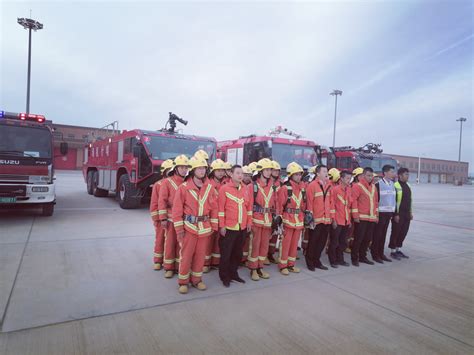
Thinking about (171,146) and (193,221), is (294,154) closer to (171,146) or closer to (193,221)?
(171,146)

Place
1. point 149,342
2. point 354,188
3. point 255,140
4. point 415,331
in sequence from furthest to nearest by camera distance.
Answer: point 255,140 → point 354,188 → point 415,331 → point 149,342

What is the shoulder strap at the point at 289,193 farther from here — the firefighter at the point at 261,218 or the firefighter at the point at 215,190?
the firefighter at the point at 215,190

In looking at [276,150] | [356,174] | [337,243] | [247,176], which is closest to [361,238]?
[337,243]

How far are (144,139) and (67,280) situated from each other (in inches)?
225

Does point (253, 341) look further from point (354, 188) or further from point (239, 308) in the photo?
point (354, 188)

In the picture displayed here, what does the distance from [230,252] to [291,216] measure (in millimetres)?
1108

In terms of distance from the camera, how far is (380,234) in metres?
5.50

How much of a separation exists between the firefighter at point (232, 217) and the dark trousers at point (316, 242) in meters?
1.34

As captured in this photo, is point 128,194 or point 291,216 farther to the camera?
point 128,194

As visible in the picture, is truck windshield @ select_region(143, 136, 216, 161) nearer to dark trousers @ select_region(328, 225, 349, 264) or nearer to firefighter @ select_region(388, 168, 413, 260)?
dark trousers @ select_region(328, 225, 349, 264)

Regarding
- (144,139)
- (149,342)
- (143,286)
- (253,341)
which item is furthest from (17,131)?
(253,341)

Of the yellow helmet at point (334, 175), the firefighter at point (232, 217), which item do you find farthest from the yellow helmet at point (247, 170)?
the yellow helmet at point (334, 175)

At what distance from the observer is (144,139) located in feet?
29.4

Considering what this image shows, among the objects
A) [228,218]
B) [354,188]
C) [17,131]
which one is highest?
[17,131]
